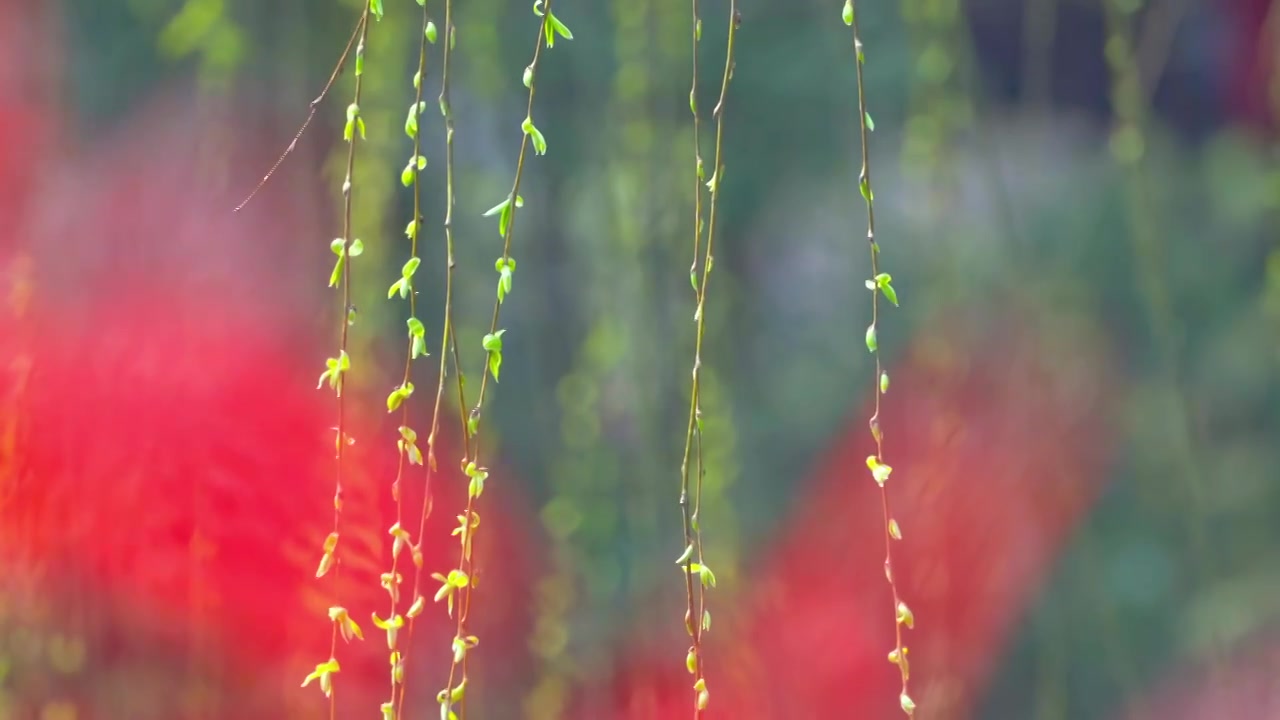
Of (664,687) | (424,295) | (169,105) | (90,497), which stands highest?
(169,105)

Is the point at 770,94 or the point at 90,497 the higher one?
the point at 770,94

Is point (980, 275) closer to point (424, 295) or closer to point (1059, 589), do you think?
point (1059, 589)

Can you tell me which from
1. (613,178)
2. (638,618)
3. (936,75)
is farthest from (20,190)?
(936,75)

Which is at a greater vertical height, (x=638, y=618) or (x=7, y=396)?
(x=7, y=396)

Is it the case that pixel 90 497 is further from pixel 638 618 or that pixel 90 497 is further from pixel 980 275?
pixel 980 275

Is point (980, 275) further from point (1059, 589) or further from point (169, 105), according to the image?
point (169, 105)

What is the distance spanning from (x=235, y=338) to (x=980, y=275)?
123 cm

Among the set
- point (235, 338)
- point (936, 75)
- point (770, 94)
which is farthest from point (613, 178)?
point (235, 338)

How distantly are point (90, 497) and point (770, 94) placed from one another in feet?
4.32

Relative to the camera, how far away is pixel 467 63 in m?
1.84

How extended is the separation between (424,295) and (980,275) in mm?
906

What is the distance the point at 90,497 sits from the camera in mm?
1870

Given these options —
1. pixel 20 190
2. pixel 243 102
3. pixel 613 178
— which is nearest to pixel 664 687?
pixel 613 178

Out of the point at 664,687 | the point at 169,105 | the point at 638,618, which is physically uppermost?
the point at 169,105
